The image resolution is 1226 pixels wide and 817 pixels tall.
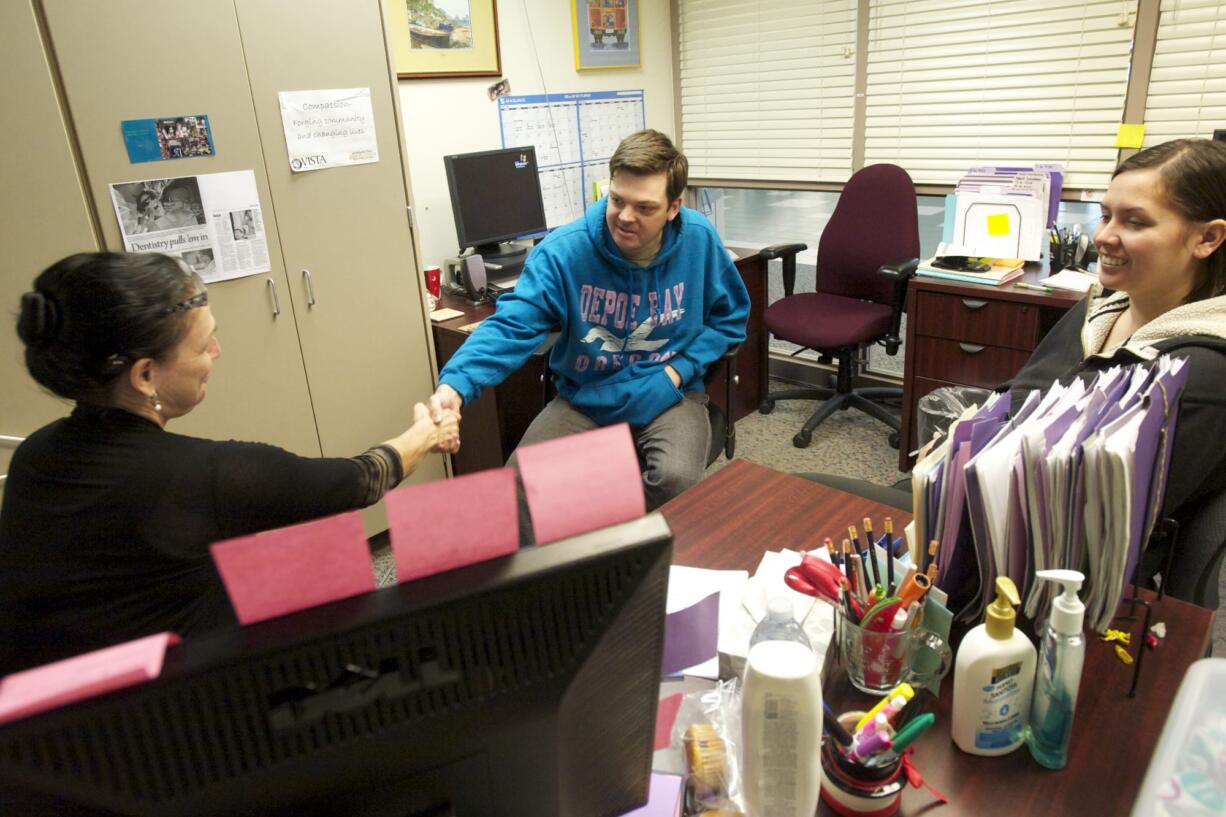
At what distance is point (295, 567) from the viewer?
1.57 feet

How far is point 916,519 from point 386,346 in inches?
83.5

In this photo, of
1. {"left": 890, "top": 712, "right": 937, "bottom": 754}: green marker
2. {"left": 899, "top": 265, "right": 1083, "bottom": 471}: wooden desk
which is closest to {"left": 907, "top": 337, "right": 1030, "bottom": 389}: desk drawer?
{"left": 899, "top": 265, "right": 1083, "bottom": 471}: wooden desk

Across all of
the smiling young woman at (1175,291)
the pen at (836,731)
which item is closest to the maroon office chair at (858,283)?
the smiling young woman at (1175,291)

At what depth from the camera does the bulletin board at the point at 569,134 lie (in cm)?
357

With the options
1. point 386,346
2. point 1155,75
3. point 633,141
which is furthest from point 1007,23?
point 386,346

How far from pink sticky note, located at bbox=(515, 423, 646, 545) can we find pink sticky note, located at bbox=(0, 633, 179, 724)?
0.77 feet

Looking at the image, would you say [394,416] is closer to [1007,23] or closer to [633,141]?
[633,141]

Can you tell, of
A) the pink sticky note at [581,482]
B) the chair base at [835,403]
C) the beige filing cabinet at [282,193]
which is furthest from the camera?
the chair base at [835,403]

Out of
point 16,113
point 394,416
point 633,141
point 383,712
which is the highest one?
point 16,113

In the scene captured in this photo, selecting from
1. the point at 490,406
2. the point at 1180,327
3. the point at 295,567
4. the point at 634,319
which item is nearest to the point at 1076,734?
the point at 1180,327

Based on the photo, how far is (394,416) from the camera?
9.46ft

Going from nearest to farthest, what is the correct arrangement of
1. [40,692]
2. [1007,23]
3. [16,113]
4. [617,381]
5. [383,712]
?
[40,692]
[383,712]
[16,113]
[617,381]
[1007,23]

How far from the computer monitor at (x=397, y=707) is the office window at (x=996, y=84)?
3.31 meters

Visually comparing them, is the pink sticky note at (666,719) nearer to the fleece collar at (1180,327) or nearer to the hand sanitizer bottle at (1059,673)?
the hand sanitizer bottle at (1059,673)
